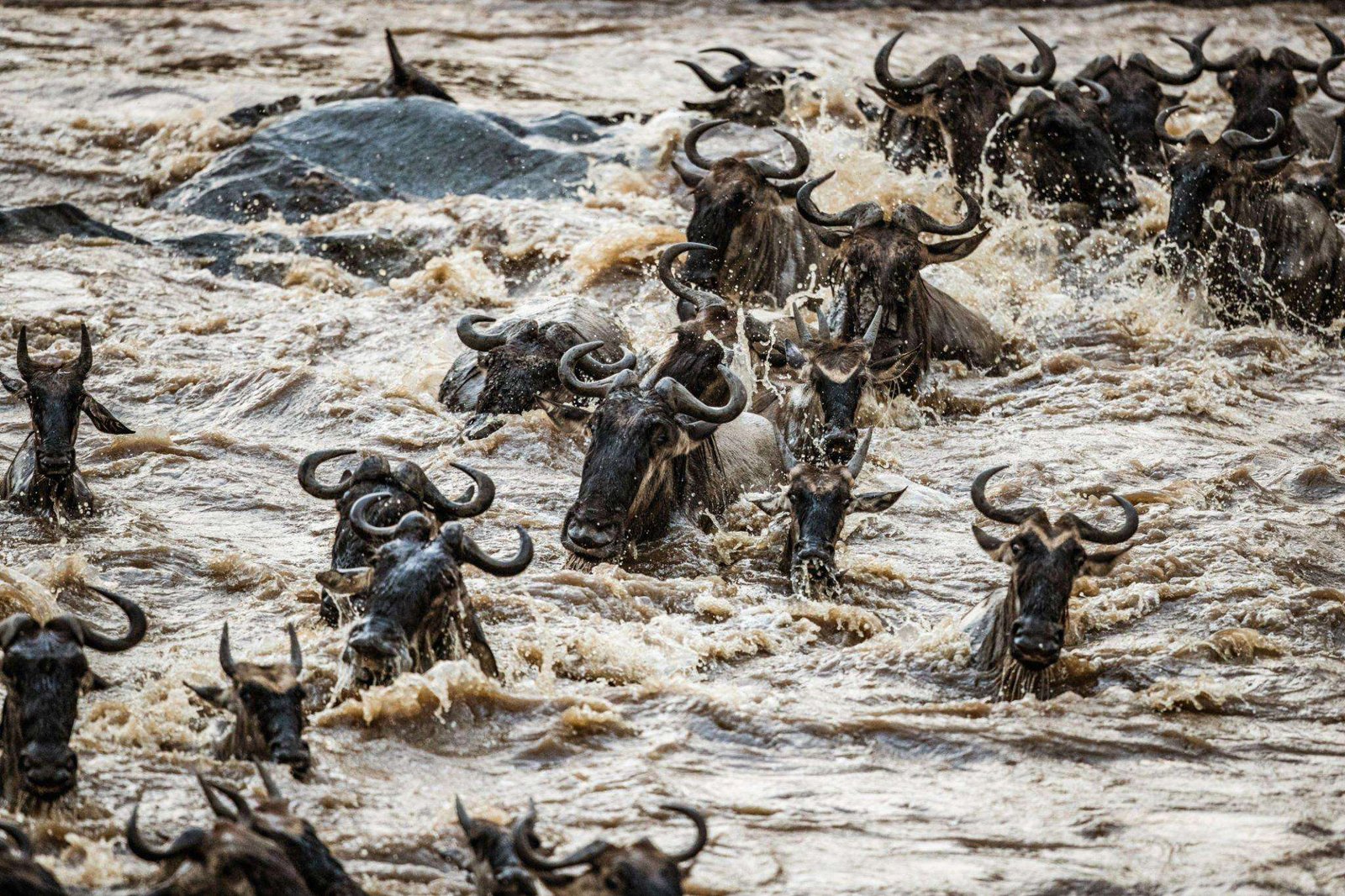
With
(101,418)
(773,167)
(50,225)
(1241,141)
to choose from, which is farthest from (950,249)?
(50,225)

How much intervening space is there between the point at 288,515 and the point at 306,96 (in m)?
10.3

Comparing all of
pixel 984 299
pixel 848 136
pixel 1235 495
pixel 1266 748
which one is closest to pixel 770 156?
pixel 848 136

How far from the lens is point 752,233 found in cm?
1298

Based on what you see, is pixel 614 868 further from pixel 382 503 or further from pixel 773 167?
pixel 773 167

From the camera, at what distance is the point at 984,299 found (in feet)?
44.7

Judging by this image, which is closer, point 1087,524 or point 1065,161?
point 1087,524

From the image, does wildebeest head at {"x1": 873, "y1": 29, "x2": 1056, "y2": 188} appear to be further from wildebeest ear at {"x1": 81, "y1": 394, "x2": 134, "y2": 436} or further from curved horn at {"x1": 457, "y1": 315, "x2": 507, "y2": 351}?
wildebeest ear at {"x1": 81, "y1": 394, "x2": 134, "y2": 436}

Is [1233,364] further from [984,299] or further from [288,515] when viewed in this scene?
[288,515]

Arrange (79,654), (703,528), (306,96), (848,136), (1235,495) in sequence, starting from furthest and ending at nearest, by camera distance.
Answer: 1. (306,96)
2. (848,136)
3. (1235,495)
4. (703,528)
5. (79,654)

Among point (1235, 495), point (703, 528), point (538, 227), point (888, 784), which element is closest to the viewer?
point (888, 784)

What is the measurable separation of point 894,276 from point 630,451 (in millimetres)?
3355

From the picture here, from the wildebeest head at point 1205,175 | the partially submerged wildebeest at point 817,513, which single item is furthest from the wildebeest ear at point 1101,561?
the wildebeest head at point 1205,175

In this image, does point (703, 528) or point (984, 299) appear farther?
point (984, 299)

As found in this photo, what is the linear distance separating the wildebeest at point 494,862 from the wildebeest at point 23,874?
1293 mm
